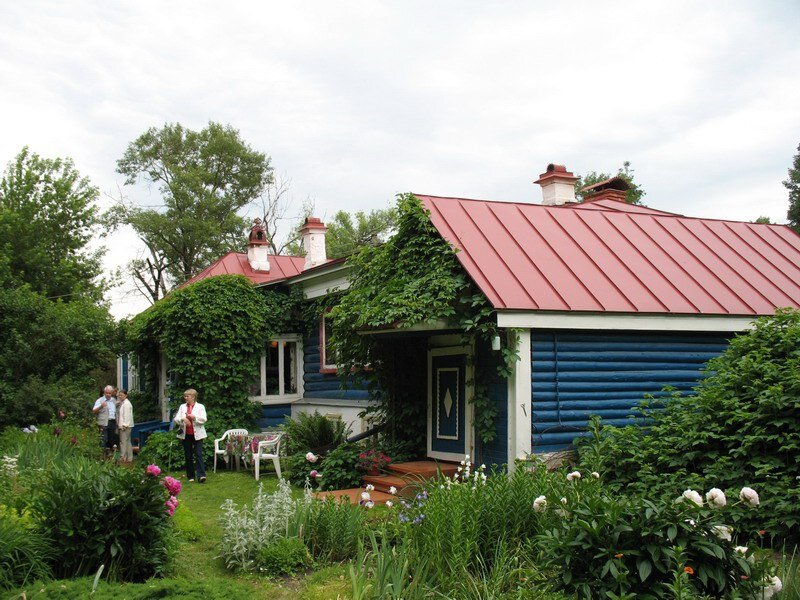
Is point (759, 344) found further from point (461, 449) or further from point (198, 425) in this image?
point (198, 425)

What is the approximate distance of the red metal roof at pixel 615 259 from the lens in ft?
35.9

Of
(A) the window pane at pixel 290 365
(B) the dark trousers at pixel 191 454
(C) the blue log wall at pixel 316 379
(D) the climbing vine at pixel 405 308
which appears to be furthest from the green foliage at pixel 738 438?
(A) the window pane at pixel 290 365

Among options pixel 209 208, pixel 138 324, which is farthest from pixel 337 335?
pixel 209 208

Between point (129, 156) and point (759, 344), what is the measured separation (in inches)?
1415

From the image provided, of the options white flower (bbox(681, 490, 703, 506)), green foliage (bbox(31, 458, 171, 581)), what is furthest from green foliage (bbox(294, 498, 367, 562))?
white flower (bbox(681, 490, 703, 506))

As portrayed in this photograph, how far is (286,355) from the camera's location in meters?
18.0

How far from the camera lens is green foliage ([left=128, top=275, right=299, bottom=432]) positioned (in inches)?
637

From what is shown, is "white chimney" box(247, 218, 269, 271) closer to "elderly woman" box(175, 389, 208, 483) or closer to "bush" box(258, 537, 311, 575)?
"elderly woman" box(175, 389, 208, 483)

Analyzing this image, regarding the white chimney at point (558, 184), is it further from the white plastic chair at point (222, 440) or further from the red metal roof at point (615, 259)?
the white plastic chair at point (222, 440)

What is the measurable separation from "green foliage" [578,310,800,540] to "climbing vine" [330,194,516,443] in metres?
1.89

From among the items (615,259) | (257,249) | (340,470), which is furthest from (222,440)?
(615,259)

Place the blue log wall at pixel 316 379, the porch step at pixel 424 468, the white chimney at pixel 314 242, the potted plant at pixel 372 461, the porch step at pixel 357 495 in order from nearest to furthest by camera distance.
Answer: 1. the porch step at pixel 357 495
2. the porch step at pixel 424 468
3. the potted plant at pixel 372 461
4. the blue log wall at pixel 316 379
5. the white chimney at pixel 314 242

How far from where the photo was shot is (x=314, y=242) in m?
19.0

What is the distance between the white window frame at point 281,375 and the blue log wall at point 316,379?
155 millimetres
